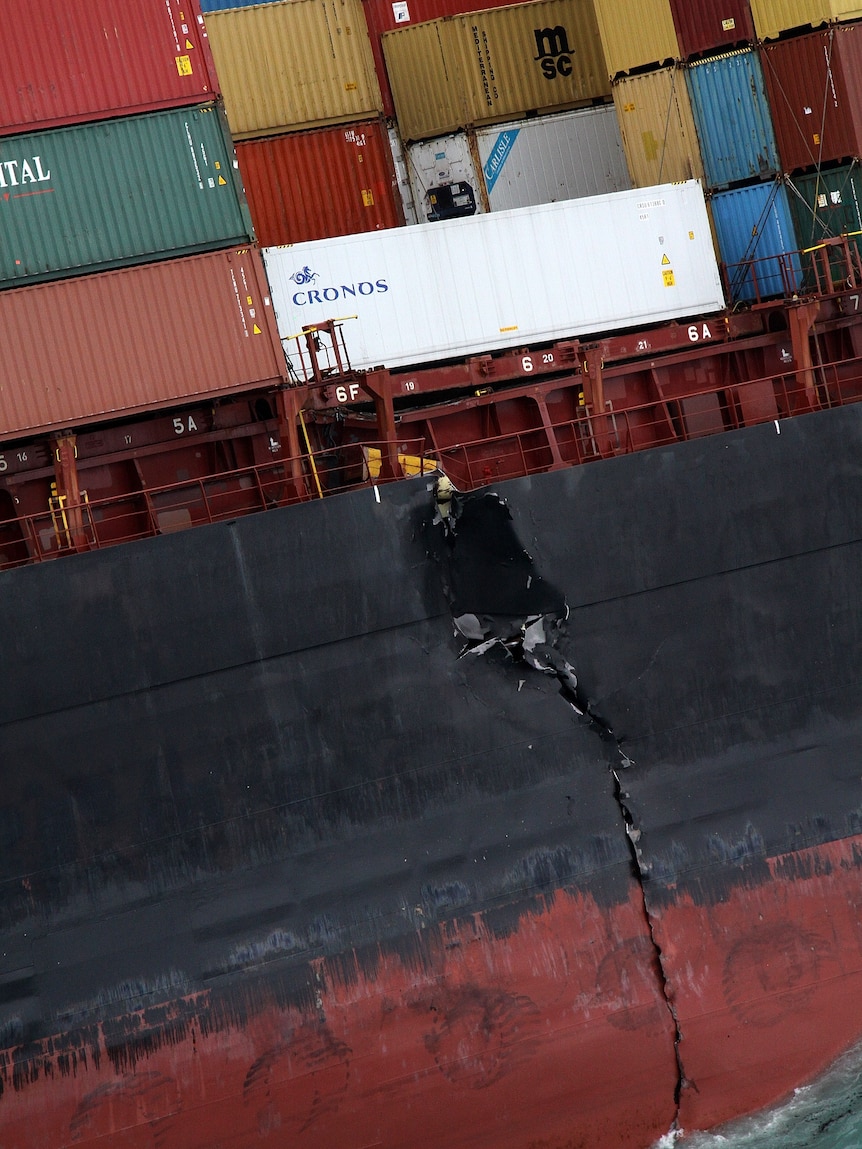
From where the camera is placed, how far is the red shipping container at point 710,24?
1633 cm

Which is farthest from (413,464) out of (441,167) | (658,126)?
(658,126)

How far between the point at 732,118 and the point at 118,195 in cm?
950

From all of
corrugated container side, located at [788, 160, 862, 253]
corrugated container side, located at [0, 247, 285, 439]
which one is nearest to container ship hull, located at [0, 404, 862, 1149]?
corrugated container side, located at [0, 247, 285, 439]

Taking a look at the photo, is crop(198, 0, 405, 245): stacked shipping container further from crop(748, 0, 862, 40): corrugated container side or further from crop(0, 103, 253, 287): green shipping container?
crop(748, 0, 862, 40): corrugated container side

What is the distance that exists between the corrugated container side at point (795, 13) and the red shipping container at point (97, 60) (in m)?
8.41

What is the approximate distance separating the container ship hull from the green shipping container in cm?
387

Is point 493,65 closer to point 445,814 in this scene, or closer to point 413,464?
point 413,464

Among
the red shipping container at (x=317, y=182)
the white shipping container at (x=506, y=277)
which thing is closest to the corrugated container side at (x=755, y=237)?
the white shipping container at (x=506, y=277)

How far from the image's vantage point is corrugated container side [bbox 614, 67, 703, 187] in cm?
1688

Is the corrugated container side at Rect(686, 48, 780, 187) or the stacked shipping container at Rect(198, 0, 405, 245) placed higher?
the stacked shipping container at Rect(198, 0, 405, 245)

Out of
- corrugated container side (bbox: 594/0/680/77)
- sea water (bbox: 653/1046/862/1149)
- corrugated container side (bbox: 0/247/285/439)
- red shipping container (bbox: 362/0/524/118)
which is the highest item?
red shipping container (bbox: 362/0/524/118)

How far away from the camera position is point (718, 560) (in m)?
13.0

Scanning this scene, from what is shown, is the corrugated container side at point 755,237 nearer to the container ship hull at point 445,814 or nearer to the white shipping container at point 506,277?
the white shipping container at point 506,277

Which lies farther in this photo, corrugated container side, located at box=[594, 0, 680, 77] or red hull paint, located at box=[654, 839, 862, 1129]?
corrugated container side, located at box=[594, 0, 680, 77]
